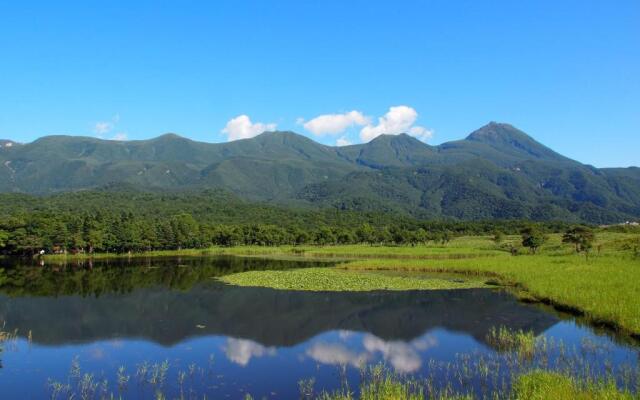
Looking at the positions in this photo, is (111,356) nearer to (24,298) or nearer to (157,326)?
(157,326)

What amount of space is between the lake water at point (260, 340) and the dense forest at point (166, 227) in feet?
168

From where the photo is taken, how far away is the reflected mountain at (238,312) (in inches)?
1109

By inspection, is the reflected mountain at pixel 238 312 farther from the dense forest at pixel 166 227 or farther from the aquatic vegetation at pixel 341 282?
the dense forest at pixel 166 227

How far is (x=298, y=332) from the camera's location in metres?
28.3

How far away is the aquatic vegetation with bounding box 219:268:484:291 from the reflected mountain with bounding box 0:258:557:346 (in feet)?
8.41

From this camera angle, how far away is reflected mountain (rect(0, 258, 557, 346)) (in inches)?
1109

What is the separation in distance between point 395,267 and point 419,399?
160ft

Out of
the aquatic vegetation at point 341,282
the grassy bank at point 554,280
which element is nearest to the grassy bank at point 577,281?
the grassy bank at point 554,280

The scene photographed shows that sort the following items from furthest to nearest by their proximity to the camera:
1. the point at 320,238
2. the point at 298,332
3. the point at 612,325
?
the point at 320,238 → the point at 298,332 → the point at 612,325

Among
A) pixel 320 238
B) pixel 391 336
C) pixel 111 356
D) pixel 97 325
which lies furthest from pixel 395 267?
pixel 320 238

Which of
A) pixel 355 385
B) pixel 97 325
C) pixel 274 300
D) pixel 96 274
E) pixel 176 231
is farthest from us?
pixel 176 231

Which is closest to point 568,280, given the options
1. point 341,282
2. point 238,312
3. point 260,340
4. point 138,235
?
point 341,282

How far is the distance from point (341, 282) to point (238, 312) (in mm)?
15979

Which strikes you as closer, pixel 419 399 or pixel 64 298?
pixel 419 399
